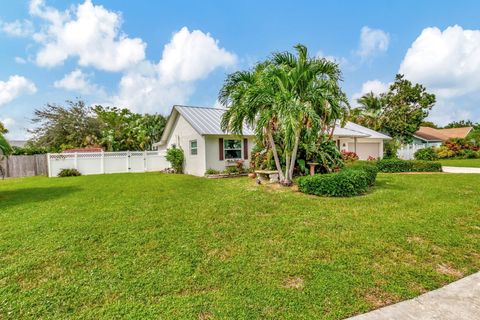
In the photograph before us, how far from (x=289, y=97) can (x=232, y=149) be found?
719 centimetres

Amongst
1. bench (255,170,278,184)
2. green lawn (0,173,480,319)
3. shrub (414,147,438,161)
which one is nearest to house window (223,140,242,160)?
bench (255,170,278,184)

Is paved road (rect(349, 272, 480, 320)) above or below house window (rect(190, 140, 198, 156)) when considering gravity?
below

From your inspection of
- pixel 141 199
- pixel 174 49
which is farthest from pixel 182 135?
pixel 141 199

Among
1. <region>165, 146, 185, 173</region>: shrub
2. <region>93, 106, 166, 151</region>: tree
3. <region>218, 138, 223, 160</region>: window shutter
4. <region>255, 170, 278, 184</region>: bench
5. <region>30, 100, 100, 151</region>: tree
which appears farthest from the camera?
<region>93, 106, 166, 151</region>: tree

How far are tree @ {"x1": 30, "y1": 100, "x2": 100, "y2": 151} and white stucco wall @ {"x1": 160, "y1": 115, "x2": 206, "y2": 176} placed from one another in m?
12.5

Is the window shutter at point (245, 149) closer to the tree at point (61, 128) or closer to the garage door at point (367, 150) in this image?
the garage door at point (367, 150)

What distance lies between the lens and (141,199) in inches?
307

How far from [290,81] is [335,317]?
24.8 ft

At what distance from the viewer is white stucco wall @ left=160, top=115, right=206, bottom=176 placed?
1441 cm

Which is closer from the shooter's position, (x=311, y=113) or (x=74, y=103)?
(x=311, y=113)

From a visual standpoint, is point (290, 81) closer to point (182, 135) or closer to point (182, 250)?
point (182, 250)

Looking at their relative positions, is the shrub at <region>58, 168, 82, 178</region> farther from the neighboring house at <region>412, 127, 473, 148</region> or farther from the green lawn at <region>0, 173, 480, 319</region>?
the neighboring house at <region>412, 127, 473, 148</region>

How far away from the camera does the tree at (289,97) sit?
813cm

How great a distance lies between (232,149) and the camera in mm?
15117
